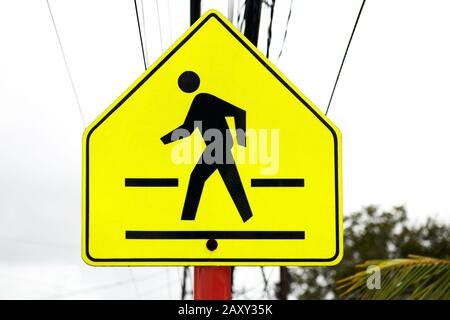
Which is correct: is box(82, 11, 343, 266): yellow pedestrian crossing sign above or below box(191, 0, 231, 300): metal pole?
above

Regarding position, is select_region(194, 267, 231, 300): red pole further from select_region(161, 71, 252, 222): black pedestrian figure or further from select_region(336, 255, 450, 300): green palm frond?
select_region(336, 255, 450, 300): green palm frond

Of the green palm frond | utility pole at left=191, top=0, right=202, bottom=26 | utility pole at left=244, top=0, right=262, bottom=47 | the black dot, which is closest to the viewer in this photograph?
the black dot

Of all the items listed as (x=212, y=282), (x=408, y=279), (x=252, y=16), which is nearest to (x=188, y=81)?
(x=212, y=282)

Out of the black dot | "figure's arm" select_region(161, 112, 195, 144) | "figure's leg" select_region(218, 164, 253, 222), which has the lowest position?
the black dot

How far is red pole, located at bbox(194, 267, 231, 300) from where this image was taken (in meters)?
3.11

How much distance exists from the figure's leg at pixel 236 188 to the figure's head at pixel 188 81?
0.99ft

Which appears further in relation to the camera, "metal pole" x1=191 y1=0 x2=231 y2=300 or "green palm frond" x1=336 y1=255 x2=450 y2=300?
"green palm frond" x1=336 y1=255 x2=450 y2=300

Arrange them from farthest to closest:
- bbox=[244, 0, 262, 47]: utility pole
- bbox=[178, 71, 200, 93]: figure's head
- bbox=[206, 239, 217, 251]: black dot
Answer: bbox=[244, 0, 262, 47]: utility pole, bbox=[178, 71, 200, 93]: figure's head, bbox=[206, 239, 217, 251]: black dot

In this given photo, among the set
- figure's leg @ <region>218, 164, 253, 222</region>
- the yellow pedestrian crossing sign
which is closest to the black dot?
the yellow pedestrian crossing sign

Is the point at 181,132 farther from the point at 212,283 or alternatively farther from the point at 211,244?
the point at 212,283

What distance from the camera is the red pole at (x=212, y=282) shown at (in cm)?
311
